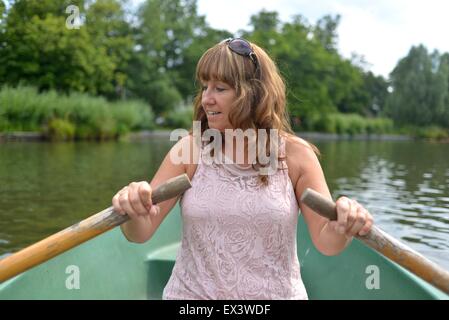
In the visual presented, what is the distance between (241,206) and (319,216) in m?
0.20

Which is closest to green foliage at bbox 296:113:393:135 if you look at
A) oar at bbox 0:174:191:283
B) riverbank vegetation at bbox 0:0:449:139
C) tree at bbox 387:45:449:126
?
riverbank vegetation at bbox 0:0:449:139

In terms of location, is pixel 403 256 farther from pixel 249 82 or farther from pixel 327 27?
pixel 327 27

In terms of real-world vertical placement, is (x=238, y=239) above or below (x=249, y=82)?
below

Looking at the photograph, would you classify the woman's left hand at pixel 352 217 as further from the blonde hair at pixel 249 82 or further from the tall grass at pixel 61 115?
the tall grass at pixel 61 115

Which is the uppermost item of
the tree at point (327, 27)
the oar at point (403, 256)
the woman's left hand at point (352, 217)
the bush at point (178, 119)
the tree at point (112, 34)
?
the tree at point (327, 27)

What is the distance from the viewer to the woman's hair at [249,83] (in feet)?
4.56

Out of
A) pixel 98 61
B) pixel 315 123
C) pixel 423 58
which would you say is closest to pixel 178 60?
pixel 315 123

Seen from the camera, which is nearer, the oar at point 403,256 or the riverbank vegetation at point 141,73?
the oar at point 403,256

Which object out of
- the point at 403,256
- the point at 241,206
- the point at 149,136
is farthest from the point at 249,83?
the point at 149,136

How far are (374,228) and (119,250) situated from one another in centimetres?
180

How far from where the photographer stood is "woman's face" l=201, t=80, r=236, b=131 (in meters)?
1.40

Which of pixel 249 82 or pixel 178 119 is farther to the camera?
pixel 178 119

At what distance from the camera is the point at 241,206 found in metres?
1.36

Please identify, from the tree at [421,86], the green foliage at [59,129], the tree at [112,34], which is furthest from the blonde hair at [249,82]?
the tree at [421,86]
